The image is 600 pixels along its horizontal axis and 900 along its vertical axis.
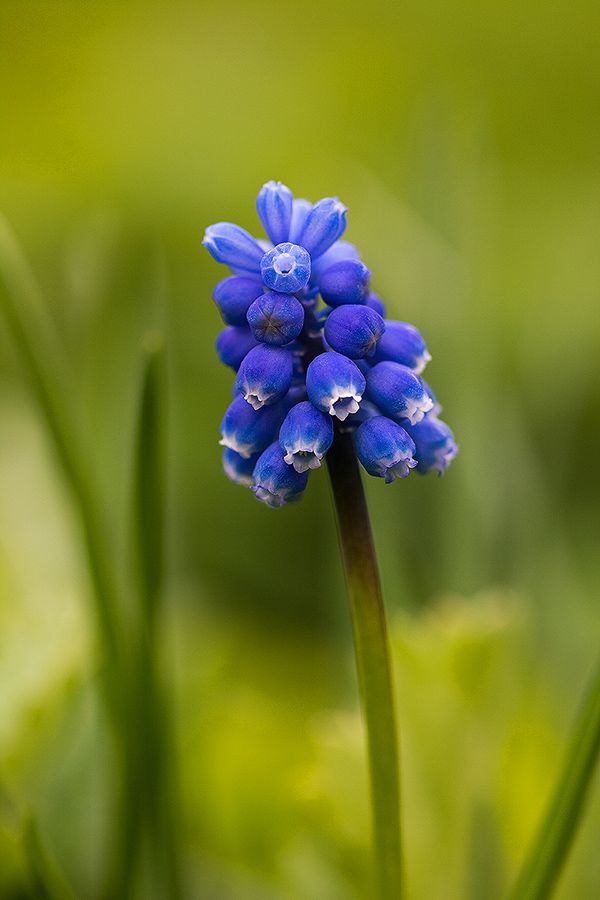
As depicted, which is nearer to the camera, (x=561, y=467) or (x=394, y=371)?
(x=394, y=371)

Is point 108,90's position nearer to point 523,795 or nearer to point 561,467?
point 561,467

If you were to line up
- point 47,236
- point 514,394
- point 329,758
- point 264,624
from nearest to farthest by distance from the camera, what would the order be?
point 329,758
point 264,624
point 514,394
point 47,236

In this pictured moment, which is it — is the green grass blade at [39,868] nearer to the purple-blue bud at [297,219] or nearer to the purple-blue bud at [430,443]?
the purple-blue bud at [430,443]

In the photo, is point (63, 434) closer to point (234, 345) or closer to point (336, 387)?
point (234, 345)

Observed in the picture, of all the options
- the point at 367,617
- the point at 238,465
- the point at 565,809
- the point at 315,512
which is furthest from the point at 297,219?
the point at 315,512

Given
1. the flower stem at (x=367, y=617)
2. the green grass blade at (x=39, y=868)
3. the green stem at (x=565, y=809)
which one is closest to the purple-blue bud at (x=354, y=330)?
the flower stem at (x=367, y=617)

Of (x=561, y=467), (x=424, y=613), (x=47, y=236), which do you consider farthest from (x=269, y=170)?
(x=424, y=613)

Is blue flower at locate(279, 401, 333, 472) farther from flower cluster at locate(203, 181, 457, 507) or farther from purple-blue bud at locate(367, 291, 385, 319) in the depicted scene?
purple-blue bud at locate(367, 291, 385, 319)
